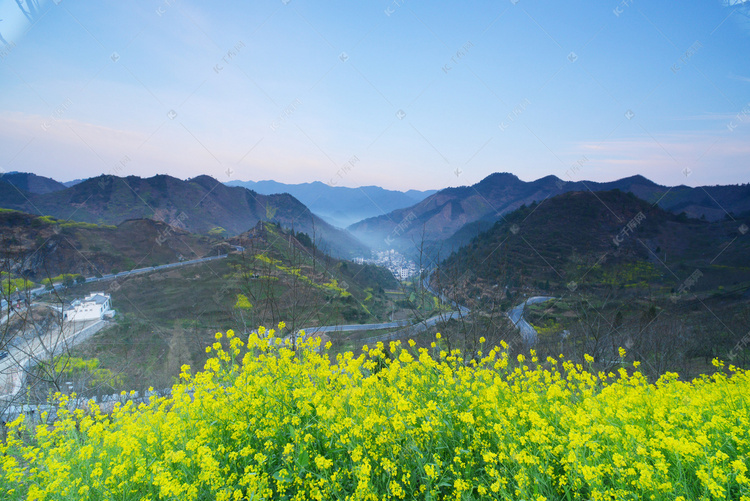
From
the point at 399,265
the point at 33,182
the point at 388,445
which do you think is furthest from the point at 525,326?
the point at 33,182

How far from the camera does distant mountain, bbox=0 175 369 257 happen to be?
11069 cm

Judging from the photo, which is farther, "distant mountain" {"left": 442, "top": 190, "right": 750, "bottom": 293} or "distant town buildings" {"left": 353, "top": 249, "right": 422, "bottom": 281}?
"distant mountain" {"left": 442, "top": 190, "right": 750, "bottom": 293}

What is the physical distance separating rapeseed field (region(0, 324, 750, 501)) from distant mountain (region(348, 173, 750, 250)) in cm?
9499

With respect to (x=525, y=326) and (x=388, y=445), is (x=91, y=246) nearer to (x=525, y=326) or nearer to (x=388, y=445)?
(x=525, y=326)

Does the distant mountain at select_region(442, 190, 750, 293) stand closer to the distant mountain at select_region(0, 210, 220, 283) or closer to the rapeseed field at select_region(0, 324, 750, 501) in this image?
the rapeseed field at select_region(0, 324, 750, 501)

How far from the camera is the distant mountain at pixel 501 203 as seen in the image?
10512 cm

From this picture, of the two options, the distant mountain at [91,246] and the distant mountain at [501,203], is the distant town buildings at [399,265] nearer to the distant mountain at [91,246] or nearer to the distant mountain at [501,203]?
the distant mountain at [501,203]

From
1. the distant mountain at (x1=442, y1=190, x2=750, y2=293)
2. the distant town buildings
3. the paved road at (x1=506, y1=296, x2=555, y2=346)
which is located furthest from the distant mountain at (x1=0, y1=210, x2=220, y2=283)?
the distant mountain at (x1=442, y1=190, x2=750, y2=293)

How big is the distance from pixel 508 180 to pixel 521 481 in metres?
214

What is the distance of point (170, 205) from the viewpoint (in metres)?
145

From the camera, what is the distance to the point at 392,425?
123 inches

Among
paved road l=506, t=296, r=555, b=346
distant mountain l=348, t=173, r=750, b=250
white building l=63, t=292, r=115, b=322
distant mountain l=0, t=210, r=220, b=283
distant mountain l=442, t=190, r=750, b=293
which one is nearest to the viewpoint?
paved road l=506, t=296, r=555, b=346

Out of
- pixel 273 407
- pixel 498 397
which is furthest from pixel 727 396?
pixel 273 407

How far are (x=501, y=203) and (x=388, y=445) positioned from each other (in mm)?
187870
